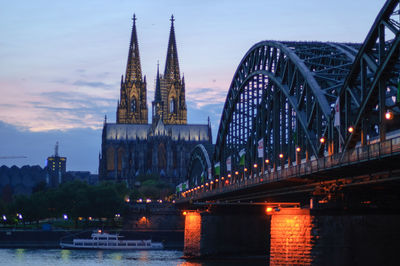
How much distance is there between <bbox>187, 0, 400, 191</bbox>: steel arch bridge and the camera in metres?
54.3

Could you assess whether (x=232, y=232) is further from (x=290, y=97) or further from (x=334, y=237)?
(x=334, y=237)

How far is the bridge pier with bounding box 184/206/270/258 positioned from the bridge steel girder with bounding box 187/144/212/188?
33450 mm

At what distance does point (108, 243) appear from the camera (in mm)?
159250

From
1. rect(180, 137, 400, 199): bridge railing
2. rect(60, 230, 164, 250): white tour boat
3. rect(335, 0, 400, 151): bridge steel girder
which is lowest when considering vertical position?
rect(60, 230, 164, 250): white tour boat

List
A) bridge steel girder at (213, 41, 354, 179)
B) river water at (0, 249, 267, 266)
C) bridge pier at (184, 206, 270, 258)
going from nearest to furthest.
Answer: bridge steel girder at (213, 41, 354, 179) → river water at (0, 249, 267, 266) → bridge pier at (184, 206, 270, 258)

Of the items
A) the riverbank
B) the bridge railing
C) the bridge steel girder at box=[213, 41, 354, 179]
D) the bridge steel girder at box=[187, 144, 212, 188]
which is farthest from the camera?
the riverbank

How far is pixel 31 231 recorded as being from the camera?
165 meters

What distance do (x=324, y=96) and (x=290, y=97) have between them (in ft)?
41.9

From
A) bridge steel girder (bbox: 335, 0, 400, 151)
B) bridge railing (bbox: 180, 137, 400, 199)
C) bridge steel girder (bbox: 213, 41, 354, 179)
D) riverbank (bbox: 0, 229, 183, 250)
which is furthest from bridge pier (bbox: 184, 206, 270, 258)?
riverbank (bbox: 0, 229, 183, 250)

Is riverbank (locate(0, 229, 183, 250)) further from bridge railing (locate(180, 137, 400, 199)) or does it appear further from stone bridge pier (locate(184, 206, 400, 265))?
stone bridge pier (locate(184, 206, 400, 265))

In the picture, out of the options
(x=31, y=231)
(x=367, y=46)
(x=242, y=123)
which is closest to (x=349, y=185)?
(x=367, y=46)

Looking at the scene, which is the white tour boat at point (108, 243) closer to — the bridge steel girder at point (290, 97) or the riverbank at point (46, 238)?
the riverbank at point (46, 238)

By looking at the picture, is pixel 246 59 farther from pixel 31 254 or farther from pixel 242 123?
pixel 31 254

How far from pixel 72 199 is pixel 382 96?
153 meters
